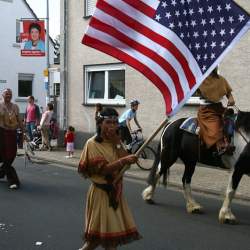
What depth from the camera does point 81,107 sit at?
65.1 ft

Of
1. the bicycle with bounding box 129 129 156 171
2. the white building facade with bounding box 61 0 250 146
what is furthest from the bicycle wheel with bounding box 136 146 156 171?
the white building facade with bounding box 61 0 250 146

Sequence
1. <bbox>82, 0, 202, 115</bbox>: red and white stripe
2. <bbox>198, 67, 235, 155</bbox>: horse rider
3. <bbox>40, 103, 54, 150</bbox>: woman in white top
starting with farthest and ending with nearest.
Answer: <bbox>40, 103, 54, 150</bbox>: woman in white top → <bbox>198, 67, 235, 155</bbox>: horse rider → <bbox>82, 0, 202, 115</bbox>: red and white stripe

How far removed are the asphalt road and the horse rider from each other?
1124 millimetres

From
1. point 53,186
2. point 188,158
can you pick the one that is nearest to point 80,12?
point 53,186

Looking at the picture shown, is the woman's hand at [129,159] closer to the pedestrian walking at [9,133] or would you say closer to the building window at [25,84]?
the pedestrian walking at [9,133]

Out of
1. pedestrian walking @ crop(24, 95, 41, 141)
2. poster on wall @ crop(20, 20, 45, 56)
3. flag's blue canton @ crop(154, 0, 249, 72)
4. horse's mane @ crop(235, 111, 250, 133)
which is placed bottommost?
pedestrian walking @ crop(24, 95, 41, 141)

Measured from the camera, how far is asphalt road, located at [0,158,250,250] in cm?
677

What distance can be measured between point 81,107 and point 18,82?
63.7 ft

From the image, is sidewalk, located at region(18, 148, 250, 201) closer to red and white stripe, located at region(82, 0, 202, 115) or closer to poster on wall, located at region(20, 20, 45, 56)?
red and white stripe, located at region(82, 0, 202, 115)

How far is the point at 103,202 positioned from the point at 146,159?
33.5ft

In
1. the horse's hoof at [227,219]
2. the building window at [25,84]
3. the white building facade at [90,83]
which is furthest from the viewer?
the building window at [25,84]

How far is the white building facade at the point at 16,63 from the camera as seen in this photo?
1473 inches

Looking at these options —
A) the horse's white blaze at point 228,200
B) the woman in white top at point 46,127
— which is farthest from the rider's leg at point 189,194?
the woman in white top at point 46,127

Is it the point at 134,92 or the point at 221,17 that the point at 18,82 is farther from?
the point at 221,17
